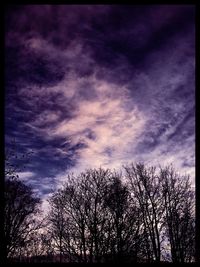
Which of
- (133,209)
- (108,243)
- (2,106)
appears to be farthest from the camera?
(133,209)

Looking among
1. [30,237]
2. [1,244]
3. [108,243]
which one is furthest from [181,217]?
[1,244]

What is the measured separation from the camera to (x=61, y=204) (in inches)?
1182

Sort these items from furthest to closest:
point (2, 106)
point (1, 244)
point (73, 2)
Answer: point (73, 2)
point (2, 106)
point (1, 244)

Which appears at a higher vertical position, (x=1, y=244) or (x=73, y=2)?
(x=73, y=2)

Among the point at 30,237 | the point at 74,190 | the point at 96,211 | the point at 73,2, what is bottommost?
the point at 30,237

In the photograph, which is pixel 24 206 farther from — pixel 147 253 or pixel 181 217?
pixel 181 217

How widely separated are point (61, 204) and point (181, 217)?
43.6 ft

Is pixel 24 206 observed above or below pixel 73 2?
below

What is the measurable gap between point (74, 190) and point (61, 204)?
2210 mm

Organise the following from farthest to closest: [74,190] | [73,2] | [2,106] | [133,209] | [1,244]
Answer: [74,190]
[133,209]
[73,2]
[2,106]
[1,244]

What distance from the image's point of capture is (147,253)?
25531 millimetres

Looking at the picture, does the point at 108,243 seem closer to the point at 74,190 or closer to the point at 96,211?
the point at 96,211

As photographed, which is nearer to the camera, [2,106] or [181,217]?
[2,106]

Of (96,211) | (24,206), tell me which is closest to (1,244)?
(24,206)
